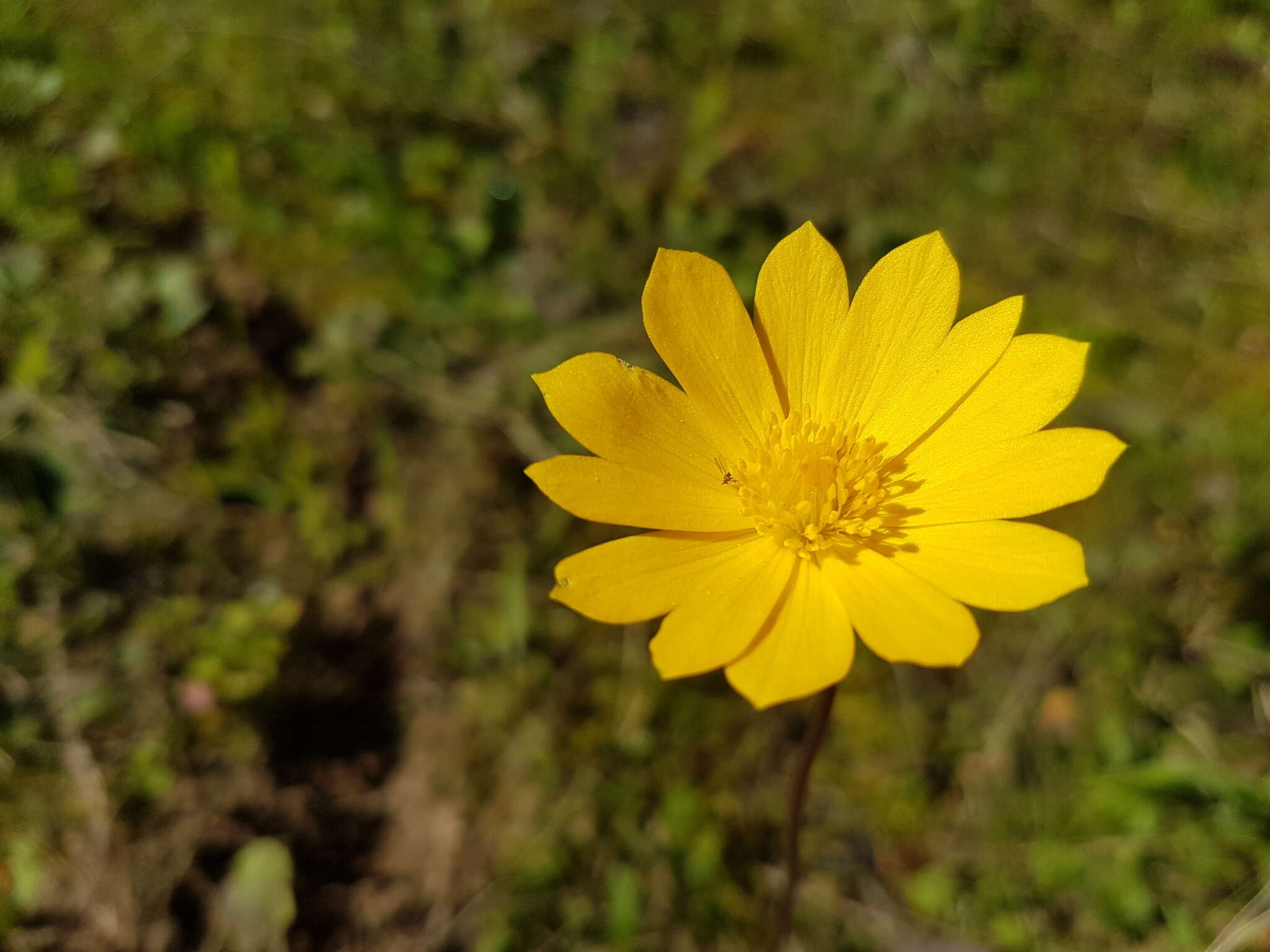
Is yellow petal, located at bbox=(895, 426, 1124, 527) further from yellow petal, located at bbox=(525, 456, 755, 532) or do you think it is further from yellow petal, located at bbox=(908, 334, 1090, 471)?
yellow petal, located at bbox=(525, 456, 755, 532)

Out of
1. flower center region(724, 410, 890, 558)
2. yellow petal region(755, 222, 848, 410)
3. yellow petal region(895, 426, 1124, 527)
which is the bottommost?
flower center region(724, 410, 890, 558)

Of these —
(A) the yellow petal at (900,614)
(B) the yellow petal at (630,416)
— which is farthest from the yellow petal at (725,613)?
(B) the yellow petal at (630,416)

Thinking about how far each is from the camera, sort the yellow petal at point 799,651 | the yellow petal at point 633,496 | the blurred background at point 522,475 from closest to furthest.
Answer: the yellow petal at point 799,651
the yellow petal at point 633,496
the blurred background at point 522,475

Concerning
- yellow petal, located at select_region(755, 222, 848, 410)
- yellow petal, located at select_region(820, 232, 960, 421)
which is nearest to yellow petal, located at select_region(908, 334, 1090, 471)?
yellow petal, located at select_region(820, 232, 960, 421)

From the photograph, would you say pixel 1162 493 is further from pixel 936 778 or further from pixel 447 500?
pixel 447 500

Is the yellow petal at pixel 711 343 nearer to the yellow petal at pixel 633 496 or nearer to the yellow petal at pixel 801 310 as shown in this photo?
the yellow petal at pixel 801 310

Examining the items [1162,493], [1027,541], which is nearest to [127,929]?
[1027,541]

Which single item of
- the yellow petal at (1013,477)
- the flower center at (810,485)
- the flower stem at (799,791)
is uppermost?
the yellow petal at (1013,477)
